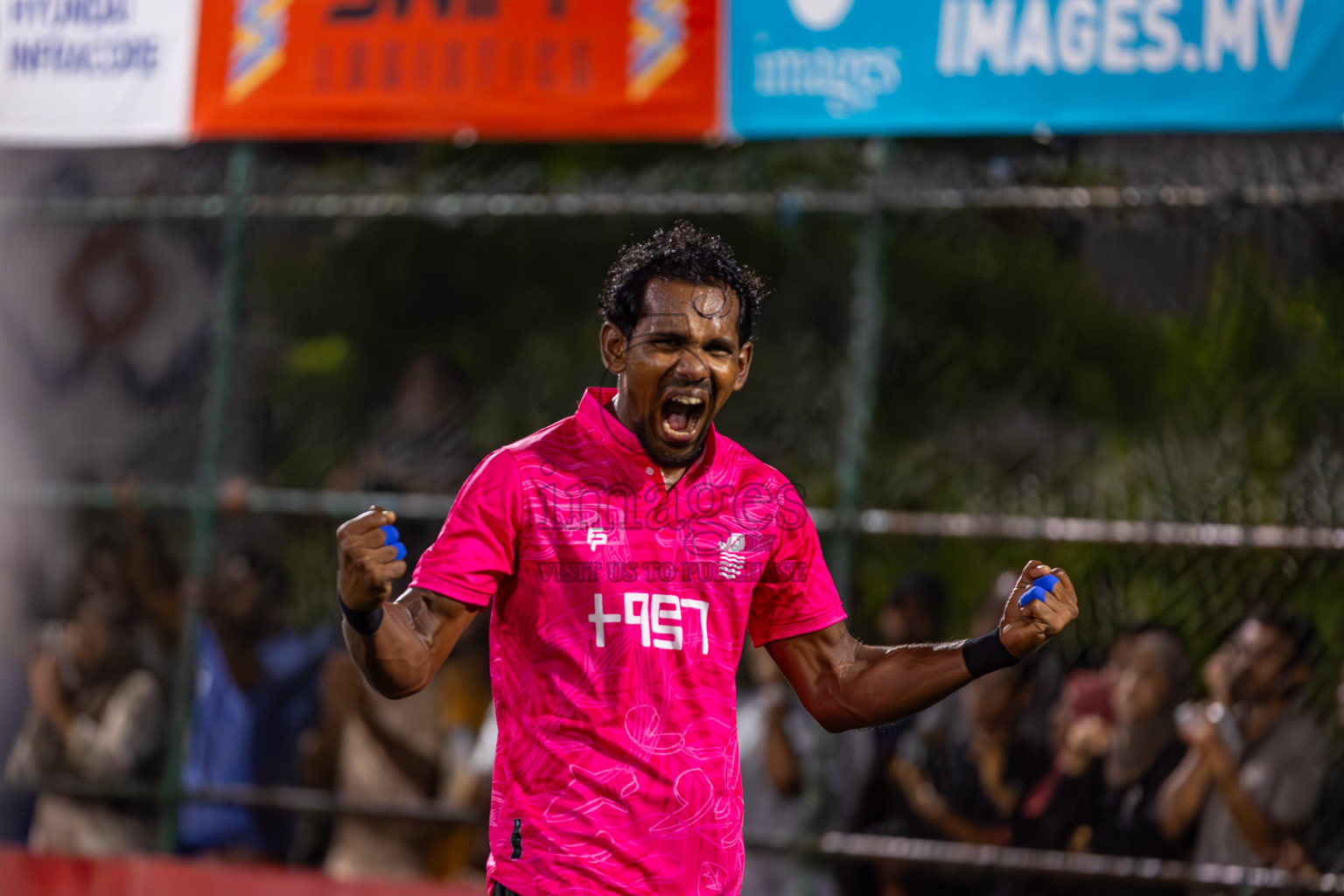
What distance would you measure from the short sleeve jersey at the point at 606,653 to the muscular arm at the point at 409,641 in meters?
0.04

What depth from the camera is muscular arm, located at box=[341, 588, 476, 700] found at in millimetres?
2844

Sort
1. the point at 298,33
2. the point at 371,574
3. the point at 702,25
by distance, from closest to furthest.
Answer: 1. the point at 371,574
2. the point at 702,25
3. the point at 298,33

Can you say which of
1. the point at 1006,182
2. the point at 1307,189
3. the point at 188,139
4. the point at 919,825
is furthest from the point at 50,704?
the point at 1307,189

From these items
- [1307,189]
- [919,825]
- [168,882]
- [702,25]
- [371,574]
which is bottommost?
[168,882]

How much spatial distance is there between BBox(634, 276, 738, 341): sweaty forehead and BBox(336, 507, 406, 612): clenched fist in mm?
756

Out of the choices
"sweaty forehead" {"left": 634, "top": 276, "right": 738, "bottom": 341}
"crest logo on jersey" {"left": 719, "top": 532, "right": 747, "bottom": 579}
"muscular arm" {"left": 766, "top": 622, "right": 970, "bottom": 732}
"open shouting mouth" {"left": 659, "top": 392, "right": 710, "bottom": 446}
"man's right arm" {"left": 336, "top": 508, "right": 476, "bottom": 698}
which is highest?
"sweaty forehead" {"left": 634, "top": 276, "right": 738, "bottom": 341}

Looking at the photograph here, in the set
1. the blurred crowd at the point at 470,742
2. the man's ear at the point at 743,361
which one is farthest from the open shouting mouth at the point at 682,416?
the blurred crowd at the point at 470,742

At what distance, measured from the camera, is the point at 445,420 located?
23.5 ft

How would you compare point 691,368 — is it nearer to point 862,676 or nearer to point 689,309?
point 689,309

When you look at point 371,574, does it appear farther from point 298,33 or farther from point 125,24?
point 125,24

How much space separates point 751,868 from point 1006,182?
2.93 m

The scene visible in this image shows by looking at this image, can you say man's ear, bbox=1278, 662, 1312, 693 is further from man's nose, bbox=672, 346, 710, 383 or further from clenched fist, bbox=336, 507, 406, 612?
clenched fist, bbox=336, 507, 406, 612

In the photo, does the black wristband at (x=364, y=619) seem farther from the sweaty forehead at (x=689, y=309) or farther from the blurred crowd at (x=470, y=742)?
the blurred crowd at (x=470, y=742)

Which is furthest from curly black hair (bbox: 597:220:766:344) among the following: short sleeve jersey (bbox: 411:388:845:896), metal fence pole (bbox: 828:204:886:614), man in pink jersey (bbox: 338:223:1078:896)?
metal fence pole (bbox: 828:204:886:614)
